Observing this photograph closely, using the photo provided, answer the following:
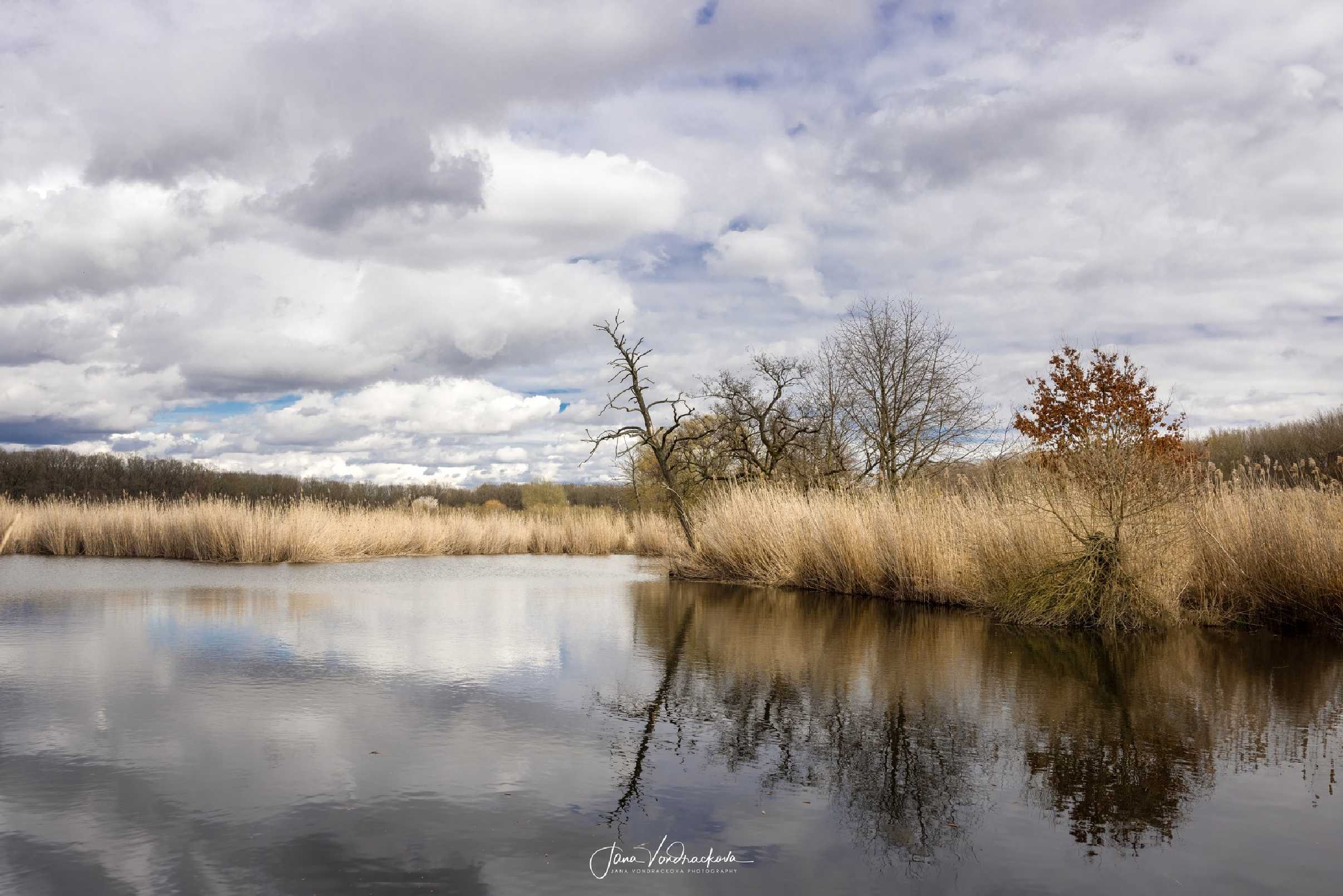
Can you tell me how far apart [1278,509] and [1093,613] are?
2.50 meters

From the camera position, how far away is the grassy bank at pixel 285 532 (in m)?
19.4

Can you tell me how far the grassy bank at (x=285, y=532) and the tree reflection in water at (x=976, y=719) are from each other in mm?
10575

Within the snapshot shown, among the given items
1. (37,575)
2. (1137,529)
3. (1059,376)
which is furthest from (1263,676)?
(1059,376)

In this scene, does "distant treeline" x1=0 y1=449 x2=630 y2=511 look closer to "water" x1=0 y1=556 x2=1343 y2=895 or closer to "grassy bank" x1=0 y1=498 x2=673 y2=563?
"grassy bank" x1=0 y1=498 x2=673 y2=563

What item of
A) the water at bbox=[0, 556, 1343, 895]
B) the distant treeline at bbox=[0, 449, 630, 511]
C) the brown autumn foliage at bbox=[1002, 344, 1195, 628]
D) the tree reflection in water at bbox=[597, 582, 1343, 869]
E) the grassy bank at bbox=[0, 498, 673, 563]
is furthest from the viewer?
the distant treeline at bbox=[0, 449, 630, 511]

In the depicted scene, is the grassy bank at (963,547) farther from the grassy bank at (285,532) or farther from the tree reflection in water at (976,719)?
the tree reflection in water at (976,719)

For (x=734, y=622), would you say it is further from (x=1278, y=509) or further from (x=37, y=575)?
(x=37, y=575)

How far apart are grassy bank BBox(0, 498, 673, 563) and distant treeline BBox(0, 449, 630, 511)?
2948mm

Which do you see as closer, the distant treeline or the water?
the water

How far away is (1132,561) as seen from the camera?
9391mm

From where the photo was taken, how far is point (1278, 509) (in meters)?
9.90

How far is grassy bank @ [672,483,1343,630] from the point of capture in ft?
30.8

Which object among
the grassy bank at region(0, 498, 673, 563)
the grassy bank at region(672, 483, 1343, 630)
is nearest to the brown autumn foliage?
the grassy bank at region(672, 483, 1343, 630)

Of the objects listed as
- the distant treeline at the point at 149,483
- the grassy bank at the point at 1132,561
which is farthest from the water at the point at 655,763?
Result: the distant treeline at the point at 149,483
